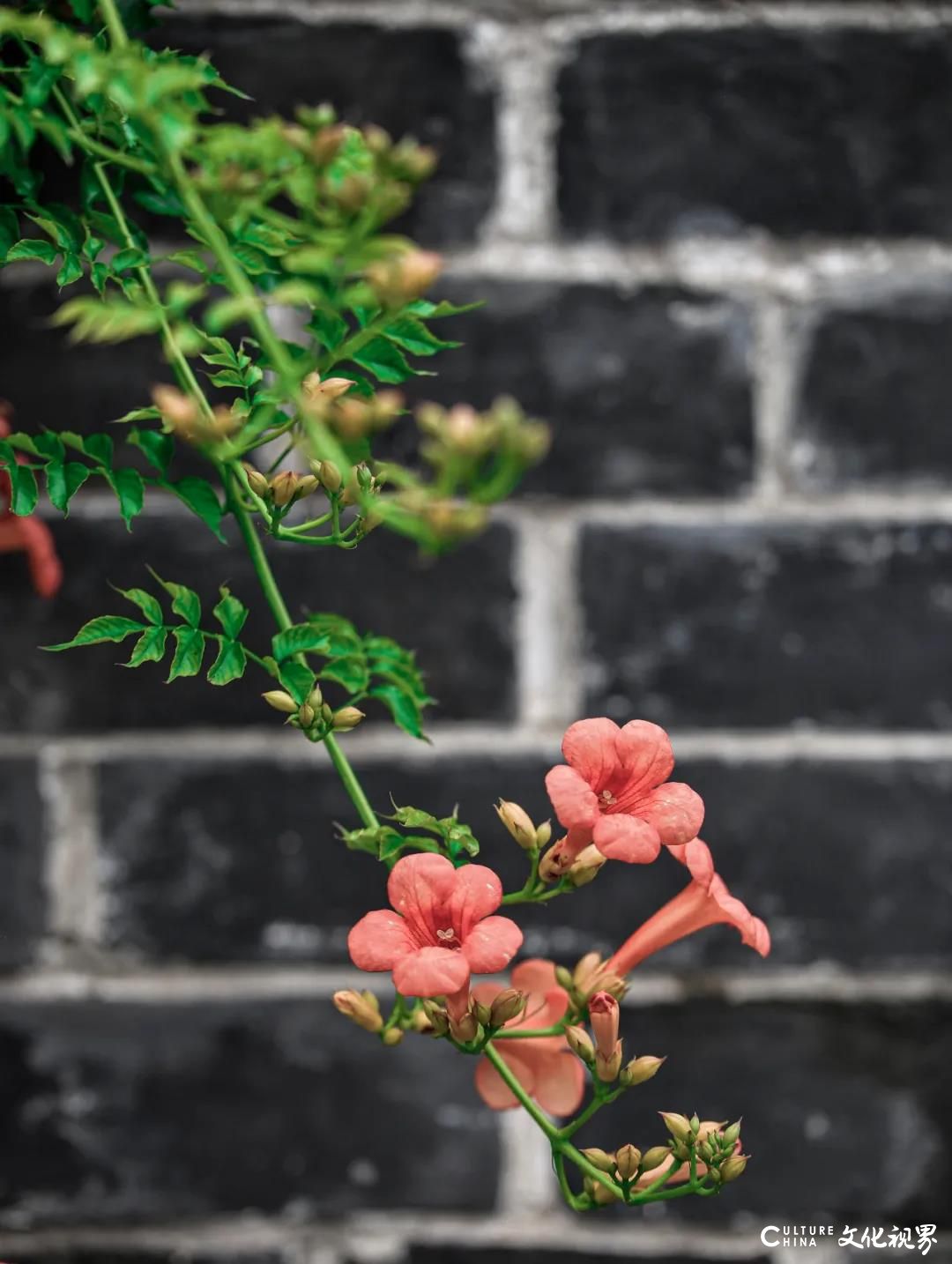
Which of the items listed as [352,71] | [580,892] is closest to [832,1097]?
[580,892]

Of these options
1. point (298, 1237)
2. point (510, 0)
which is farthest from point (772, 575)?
point (298, 1237)

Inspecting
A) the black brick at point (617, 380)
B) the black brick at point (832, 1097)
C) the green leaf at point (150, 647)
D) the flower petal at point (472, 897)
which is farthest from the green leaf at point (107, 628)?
the black brick at point (832, 1097)

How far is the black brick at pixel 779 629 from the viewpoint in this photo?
1.96 feet

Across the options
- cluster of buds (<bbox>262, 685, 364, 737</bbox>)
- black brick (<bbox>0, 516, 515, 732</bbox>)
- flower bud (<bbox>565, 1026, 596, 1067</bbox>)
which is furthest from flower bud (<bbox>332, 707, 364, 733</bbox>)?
black brick (<bbox>0, 516, 515, 732</bbox>)

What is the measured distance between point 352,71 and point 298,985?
0.49 metres

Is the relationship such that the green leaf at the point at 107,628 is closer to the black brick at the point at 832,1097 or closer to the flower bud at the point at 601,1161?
the flower bud at the point at 601,1161

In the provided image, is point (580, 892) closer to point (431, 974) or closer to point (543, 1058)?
point (543, 1058)

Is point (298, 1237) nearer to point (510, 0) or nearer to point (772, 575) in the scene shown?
point (772, 575)

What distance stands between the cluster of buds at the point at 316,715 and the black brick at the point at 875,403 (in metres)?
0.38

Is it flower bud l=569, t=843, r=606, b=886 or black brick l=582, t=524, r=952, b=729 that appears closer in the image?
flower bud l=569, t=843, r=606, b=886

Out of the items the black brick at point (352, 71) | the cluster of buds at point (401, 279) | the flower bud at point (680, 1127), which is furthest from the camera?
the black brick at point (352, 71)

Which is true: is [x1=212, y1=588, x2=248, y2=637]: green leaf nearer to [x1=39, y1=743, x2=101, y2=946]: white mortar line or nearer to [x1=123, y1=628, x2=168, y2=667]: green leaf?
[x1=123, y1=628, x2=168, y2=667]: green leaf

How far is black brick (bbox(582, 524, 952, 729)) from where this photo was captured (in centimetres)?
60

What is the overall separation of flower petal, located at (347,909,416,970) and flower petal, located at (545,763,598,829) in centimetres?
5
